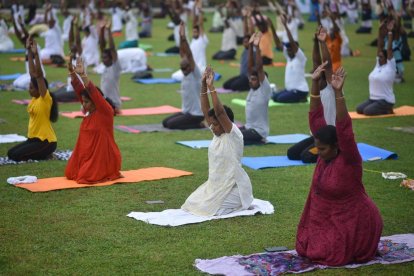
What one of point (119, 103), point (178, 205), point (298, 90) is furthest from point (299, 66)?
point (178, 205)

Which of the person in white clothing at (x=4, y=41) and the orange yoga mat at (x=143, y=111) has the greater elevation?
the person in white clothing at (x=4, y=41)

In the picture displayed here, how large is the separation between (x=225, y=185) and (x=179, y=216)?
628mm

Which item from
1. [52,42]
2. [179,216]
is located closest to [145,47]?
[52,42]

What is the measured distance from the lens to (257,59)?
43.5ft

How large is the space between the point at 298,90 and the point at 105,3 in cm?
2662

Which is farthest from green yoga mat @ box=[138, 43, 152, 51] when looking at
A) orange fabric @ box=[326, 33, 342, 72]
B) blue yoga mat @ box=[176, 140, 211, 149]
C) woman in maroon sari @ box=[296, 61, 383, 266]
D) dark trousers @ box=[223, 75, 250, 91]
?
woman in maroon sari @ box=[296, 61, 383, 266]

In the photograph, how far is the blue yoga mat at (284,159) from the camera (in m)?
12.0

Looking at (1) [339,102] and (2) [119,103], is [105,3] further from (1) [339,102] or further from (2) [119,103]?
(1) [339,102]

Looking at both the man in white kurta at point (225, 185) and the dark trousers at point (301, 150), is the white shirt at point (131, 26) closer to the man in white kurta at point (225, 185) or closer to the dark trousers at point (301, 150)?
the dark trousers at point (301, 150)

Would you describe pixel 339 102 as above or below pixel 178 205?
above

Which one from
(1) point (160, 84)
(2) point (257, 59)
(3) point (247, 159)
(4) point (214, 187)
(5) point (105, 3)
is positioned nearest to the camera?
(4) point (214, 187)

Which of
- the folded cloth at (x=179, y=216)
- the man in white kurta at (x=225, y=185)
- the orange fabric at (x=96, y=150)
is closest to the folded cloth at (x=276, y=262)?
the folded cloth at (x=179, y=216)

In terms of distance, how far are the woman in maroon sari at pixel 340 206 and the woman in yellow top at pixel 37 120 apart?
5700mm

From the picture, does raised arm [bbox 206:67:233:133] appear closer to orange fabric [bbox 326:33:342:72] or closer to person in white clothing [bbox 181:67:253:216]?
person in white clothing [bbox 181:67:253:216]
